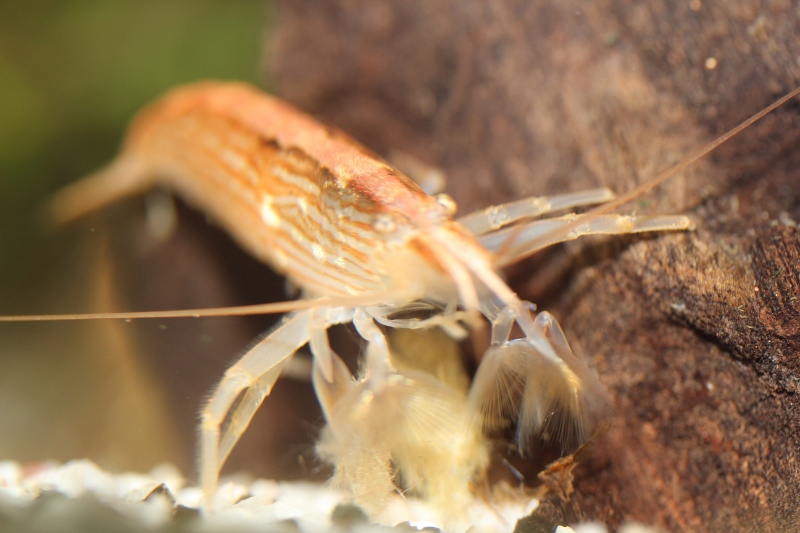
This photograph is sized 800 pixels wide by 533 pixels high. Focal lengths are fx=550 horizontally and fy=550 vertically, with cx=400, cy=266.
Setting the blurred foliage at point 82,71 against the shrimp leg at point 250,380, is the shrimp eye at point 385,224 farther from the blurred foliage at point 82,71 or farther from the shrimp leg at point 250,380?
the blurred foliage at point 82,71

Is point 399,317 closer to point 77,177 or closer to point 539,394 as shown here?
point 539,394

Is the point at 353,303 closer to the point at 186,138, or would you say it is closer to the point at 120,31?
the point at 186,138

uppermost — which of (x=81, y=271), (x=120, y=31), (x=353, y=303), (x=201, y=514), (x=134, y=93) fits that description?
(x=120, y=31)

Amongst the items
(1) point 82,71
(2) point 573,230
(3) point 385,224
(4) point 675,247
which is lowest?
(4) point 675,247

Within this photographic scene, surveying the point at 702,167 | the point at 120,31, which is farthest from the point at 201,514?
the point at 120,31

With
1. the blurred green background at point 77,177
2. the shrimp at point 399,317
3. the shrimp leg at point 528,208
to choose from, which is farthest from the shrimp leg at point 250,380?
the shrimp leg at point 528,208

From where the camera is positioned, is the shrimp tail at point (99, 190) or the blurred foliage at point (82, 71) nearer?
the blurred foliage at point (82, 71)

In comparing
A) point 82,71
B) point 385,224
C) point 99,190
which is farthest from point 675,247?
point 82,71
